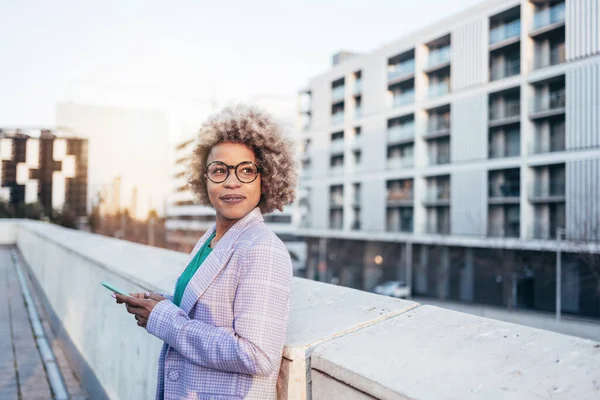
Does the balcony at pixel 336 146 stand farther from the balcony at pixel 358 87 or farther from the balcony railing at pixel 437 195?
the balcony railing at pixel 437 195

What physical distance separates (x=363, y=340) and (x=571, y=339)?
1.92ft

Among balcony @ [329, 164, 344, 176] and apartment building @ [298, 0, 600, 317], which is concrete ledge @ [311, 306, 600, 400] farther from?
balcony @ [329, 164, 344, 176]

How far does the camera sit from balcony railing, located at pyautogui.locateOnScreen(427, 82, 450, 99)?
103ft

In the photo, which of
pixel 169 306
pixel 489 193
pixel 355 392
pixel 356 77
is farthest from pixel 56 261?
pixel 356 77

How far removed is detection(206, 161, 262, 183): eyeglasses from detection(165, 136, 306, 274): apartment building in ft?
188

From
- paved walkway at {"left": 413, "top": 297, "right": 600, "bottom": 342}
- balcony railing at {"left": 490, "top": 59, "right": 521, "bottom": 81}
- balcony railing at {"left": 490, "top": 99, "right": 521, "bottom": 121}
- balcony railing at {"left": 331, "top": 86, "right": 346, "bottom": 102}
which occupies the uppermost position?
balcony railing at {"left": 331, "top": 86, "right": 346, "bottom": 102}

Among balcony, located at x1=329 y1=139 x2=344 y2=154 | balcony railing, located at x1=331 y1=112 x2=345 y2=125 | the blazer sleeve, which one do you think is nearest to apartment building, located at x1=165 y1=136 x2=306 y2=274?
balcony, located at x1=329 y1=139 x2=344 y2=154

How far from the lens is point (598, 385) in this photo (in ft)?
3.64

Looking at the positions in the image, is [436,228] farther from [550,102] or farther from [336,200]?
[550,102]

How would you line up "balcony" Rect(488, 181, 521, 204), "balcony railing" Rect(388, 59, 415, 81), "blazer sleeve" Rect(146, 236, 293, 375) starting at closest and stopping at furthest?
"blazer sleeve" Rect(146, 236, 293, 375) → "balcony" Rect(488, 181, 521, 204) → "balcony railing" Rect(388, 59, 415, 81)

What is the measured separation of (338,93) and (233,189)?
1558 inches

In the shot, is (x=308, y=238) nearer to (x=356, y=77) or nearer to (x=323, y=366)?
(x=356, y=77)

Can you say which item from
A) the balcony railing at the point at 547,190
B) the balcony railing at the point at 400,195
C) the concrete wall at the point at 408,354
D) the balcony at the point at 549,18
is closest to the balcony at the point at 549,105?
the balcony at the point at 549,18

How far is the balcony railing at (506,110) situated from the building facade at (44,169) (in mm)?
41143
